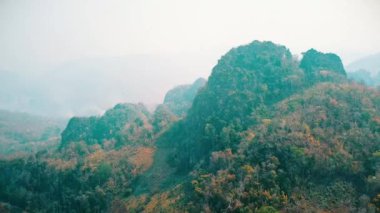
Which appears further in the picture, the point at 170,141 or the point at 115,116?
the point at 115,116

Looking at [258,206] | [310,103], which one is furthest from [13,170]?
[310,103]

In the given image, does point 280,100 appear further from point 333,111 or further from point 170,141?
point 170,141

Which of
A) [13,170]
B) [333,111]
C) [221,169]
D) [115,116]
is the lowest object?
[221,169]

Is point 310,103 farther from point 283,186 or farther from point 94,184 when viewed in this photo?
point 94,184

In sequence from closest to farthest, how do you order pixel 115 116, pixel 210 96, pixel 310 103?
1. pixel 310 103
2. pixel 210 96
3. pixel 115 116

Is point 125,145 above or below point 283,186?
above

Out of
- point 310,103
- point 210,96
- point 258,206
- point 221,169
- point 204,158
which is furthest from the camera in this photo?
point 210,96

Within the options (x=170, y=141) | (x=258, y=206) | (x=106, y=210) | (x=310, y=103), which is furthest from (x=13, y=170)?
(x=310, y=103)
